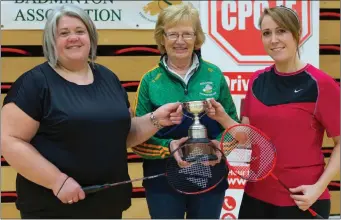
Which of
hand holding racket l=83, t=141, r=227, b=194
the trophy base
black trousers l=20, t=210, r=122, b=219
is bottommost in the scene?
black trousers l=20, t=210, r=122, b=219

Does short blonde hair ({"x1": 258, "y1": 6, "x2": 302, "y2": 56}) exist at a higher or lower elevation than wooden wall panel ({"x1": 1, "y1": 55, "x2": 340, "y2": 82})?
higher

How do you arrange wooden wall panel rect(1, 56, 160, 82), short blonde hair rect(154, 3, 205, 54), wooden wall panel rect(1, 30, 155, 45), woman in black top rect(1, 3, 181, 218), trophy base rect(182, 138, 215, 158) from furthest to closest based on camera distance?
1. wooden wall panel rect(1, 56, 160, 82)
2. wooden wall panel rect(1, 30, 155, 45)
3. short blonde hair rect(154, 3, 205, 54)
4. trophy base rect(182, 138, 215, 158)
5. woman in black top rect(1, 3, 181, 218)

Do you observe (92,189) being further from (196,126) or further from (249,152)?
(249,152)

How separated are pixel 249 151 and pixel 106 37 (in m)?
1.89

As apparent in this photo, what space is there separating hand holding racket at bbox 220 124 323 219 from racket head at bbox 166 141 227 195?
63mm

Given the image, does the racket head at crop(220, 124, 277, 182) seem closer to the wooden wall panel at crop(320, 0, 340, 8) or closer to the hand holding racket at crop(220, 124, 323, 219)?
the hand holding racket at crop(220, 124, 323, 219)

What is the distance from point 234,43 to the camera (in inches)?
145

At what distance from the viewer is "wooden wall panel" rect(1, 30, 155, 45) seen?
3.66 m

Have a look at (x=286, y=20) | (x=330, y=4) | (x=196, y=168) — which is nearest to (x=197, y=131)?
(x=196, y=168)

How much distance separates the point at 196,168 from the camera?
225 cm

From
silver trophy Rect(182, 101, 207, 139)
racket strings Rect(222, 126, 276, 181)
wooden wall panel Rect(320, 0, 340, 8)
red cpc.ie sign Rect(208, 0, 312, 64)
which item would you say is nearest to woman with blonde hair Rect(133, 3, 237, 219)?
racket strings Rect(222, 126, 276, 181)

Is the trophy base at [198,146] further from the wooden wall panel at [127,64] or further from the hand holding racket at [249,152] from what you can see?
the wooden wall panel at [127,64]

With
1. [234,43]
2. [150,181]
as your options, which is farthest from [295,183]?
[234,43]

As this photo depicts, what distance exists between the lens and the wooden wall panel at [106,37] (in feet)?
12.0
